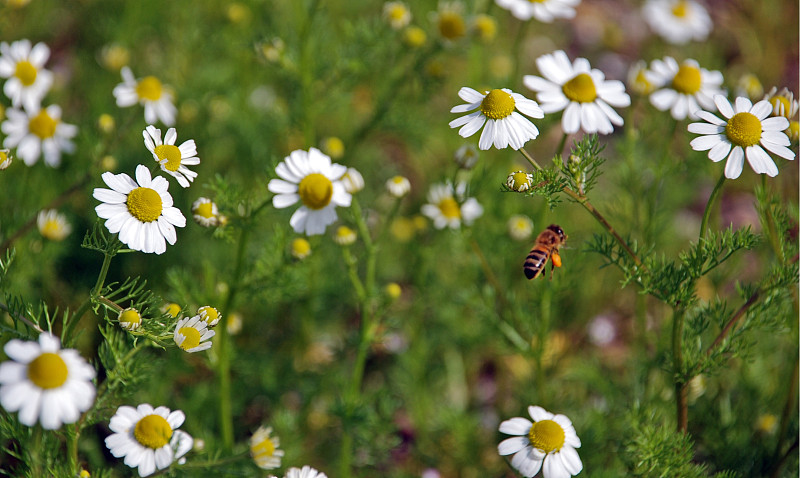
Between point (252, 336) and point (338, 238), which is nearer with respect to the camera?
point (338, 238)

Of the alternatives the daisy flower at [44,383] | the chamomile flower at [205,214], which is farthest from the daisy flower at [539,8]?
the daisy flower at [44,383]

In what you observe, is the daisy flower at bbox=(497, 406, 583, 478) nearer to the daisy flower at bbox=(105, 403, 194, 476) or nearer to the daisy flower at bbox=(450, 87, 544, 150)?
the daisy flower at bbox=(450, 87, 544, 150)

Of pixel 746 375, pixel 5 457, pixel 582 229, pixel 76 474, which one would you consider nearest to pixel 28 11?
pixel 5 457

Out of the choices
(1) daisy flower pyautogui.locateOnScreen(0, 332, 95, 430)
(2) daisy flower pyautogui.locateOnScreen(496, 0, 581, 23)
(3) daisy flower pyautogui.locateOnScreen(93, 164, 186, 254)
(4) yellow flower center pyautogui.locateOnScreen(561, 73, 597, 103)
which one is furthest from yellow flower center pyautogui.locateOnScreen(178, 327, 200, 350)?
(2) daisy flower pyautogui.locateOnScreen(496, 0, 581, 23)

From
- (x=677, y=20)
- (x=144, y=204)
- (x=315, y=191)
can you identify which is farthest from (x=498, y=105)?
(x=677, y=20)

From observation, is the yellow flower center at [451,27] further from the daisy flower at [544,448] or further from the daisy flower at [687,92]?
the daisy flower at [544,448]

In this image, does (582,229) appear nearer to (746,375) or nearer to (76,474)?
(746,375)

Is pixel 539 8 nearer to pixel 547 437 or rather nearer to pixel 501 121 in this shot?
pixel 501 121
